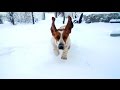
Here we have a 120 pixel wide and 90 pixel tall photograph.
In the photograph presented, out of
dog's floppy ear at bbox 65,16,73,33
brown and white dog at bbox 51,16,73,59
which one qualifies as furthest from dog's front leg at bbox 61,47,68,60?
dog's floppy ear at bbox 65,16,73,33

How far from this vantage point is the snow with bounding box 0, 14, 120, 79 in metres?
1.82

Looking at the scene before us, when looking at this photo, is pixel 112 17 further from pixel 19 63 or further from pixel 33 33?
pixel 19 63

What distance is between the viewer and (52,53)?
6.43 feet

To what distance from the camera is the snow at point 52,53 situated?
5.97 ft

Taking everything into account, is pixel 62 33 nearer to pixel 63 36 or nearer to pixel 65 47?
pixel 63 36

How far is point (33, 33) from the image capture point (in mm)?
2006

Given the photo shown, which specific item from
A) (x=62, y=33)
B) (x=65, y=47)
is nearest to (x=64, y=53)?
(x=65, y=47)

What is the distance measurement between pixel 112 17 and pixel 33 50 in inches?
31.6

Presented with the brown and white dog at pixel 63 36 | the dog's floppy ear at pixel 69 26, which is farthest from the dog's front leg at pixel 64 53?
the dog's floppy ear at pixel 69 26

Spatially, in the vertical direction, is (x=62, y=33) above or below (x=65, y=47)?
above

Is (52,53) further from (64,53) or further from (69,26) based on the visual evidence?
(69,26)

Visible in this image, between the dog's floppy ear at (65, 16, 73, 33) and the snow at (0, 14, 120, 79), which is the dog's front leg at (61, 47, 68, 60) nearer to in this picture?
the snow at (0, 14, 120, 79)
